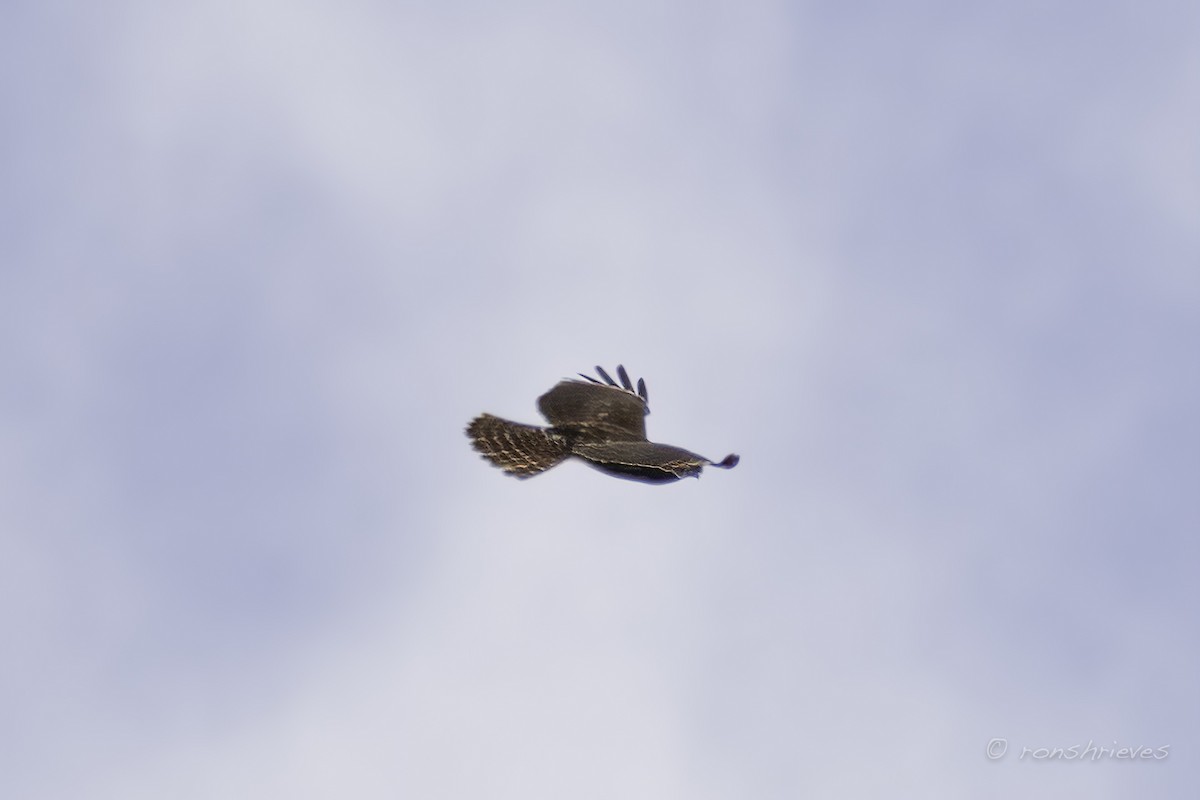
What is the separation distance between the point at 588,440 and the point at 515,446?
2.17m

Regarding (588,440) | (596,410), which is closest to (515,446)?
(588,440)

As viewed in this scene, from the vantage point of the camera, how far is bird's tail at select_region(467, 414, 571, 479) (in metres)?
23.9

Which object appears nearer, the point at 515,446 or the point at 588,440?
the point at 515,446

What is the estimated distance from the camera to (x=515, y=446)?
2450cm

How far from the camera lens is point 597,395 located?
28922 mm

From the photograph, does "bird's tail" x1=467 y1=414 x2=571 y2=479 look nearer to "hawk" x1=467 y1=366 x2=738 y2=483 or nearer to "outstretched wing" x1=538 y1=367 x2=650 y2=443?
"hawk" x1=467 y1=366 x2=738 y2=483

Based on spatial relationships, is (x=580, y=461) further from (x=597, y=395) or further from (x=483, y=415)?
(x=597, y=395)

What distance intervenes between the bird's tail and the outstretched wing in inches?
59.0

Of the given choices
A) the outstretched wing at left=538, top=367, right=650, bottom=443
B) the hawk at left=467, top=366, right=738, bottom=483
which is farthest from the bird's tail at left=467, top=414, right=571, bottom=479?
the outstretched wing at left=538, top=367, right=650, bottom=443

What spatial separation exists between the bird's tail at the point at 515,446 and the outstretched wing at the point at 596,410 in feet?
4.92

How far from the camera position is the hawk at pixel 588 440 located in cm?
2317

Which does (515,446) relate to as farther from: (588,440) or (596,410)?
(596,410)

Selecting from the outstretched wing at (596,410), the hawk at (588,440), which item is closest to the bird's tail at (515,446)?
the hawk at (588,440)

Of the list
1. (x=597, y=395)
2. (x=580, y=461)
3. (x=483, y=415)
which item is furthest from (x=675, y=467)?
(x=597, y=395)
